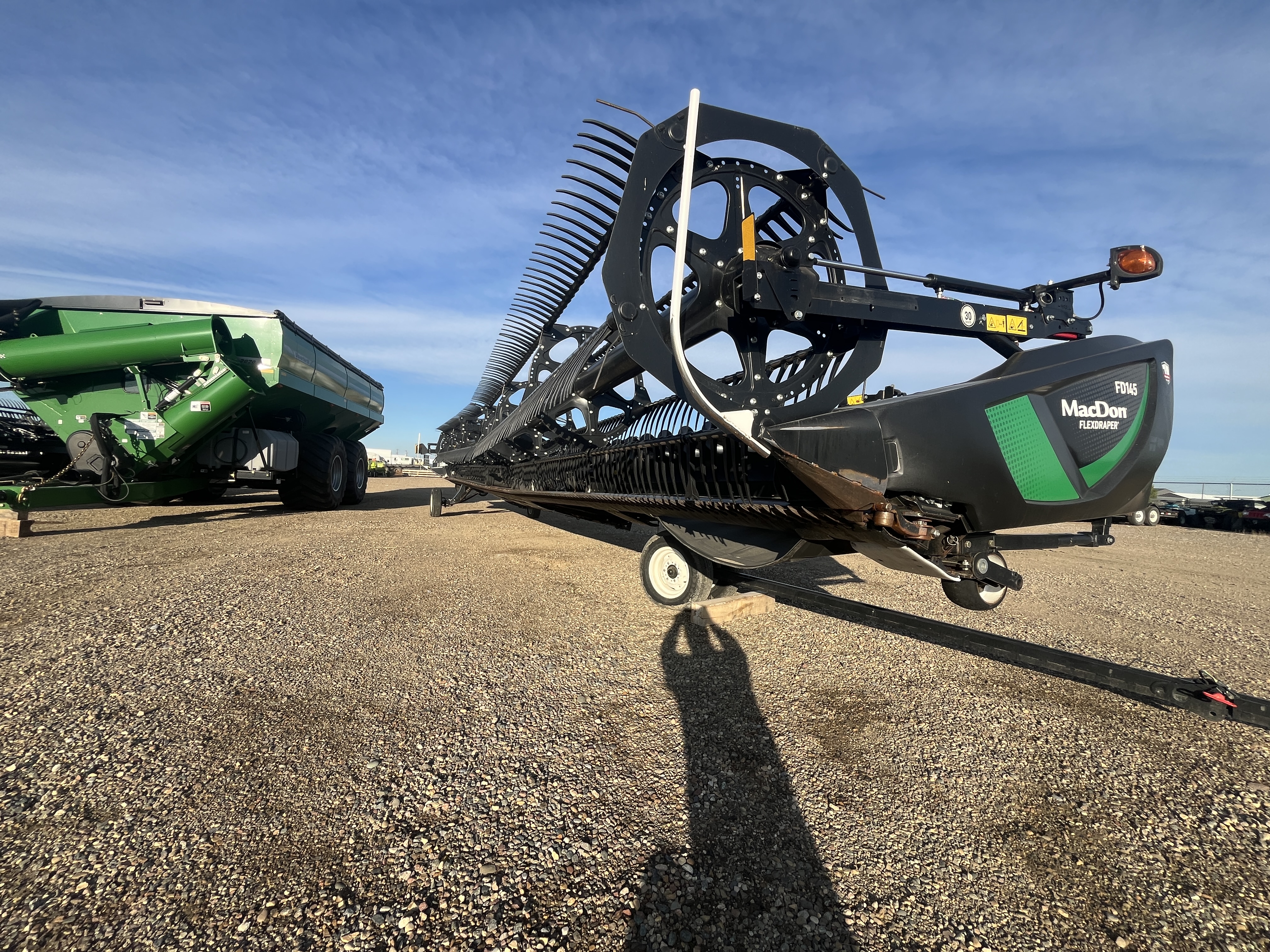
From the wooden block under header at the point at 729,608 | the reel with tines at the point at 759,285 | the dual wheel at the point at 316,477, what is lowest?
the wooden block under header at the point at 729,608

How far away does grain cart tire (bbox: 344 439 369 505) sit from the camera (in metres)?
11.6

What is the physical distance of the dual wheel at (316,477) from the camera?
9758 millimetres

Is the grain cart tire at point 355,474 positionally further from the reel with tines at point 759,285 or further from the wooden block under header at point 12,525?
the reel with tines at point 759,285

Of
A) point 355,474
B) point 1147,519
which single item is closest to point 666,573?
point 355,474

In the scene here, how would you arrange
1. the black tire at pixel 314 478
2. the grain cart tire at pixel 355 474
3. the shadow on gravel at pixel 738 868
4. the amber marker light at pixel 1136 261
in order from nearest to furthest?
the shadow on gravel at pixel 738 868
the amber marker light at pixel 1136 261
the black tire at pixel 314 478
the grain cart tire at pixel 355 474

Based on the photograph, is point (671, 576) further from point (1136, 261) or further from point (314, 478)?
point (314, 478)

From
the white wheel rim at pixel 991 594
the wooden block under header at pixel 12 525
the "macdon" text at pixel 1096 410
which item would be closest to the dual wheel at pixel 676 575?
the white wheel rim at pixel 991 594

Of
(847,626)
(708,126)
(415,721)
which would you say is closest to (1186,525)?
(847,626)

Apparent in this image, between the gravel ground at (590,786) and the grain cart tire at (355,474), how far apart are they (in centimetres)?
772

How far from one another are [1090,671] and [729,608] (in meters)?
1.92

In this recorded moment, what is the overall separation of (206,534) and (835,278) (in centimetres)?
710

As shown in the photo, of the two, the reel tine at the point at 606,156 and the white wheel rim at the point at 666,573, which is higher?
the reel tine at the point at 606,156

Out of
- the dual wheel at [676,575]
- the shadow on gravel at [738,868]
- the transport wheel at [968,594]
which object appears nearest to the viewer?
the shadow on gravel at [738,868]

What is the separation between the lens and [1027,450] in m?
2.54
